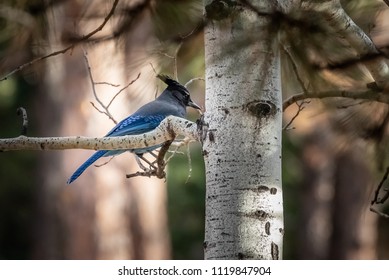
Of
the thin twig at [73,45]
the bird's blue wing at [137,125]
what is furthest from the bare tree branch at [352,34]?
the bird's blue wing at [137,125]

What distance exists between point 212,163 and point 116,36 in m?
0.42

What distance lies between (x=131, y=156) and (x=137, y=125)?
2.13m

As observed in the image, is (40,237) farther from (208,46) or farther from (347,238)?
(208,46)

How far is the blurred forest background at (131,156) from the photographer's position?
83.7 inches

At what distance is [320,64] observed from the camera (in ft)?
5.67

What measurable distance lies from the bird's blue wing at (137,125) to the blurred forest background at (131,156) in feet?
0.41

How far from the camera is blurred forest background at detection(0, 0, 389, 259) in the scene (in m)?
2.13

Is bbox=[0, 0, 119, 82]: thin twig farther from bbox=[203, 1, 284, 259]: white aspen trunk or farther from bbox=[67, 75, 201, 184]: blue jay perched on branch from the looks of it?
bbox=[67, 75, 201, 184]: blue jay perched on branch

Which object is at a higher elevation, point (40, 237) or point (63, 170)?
point (63, 170)

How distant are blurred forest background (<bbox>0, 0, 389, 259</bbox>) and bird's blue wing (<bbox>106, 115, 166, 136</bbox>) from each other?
0.13 meters

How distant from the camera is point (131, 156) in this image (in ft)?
20.1

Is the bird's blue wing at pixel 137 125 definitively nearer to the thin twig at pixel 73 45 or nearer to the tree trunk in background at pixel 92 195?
the thin twig at pixel 73 45
